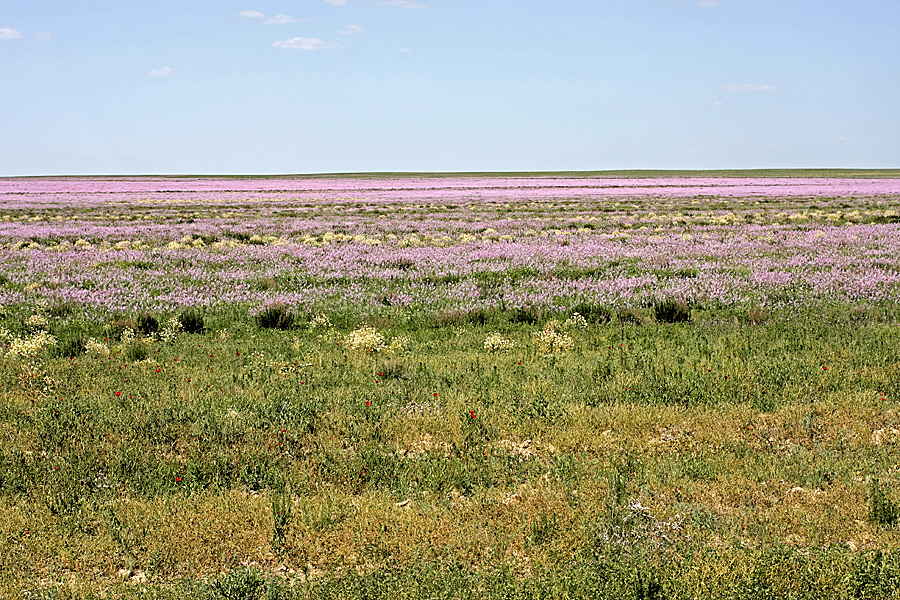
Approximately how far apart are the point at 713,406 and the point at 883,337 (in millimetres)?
4346

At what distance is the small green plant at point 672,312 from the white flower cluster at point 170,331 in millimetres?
7477

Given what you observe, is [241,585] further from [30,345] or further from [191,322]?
[191,322]

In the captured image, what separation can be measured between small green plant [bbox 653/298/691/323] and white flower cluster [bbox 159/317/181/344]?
748cm

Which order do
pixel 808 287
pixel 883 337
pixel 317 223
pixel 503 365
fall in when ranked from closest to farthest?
pixel 503 365, pixel 883 337, pixel 808 287, pixel 317 223

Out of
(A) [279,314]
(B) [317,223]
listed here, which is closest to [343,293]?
(A) [279,314]

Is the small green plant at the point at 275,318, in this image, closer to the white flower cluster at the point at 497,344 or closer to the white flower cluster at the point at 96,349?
the white flower cluster at the point at 96,349

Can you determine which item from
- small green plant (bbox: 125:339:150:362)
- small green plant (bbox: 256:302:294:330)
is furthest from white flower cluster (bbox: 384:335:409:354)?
small green plant (bbox: 125:339:150:362)

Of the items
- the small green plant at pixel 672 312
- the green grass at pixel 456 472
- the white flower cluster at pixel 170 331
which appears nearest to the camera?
the green grass at pixel 456 472

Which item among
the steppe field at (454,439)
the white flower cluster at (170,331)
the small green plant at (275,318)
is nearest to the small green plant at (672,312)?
the steppe field at (454,439)

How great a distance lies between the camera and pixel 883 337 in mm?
9672

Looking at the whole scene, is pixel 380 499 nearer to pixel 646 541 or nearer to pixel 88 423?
pixel 646 541

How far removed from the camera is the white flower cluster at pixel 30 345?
9.11 metres

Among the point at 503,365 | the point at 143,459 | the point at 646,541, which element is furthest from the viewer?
the point at 503,365

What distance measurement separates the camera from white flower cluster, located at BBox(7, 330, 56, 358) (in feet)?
29.9
